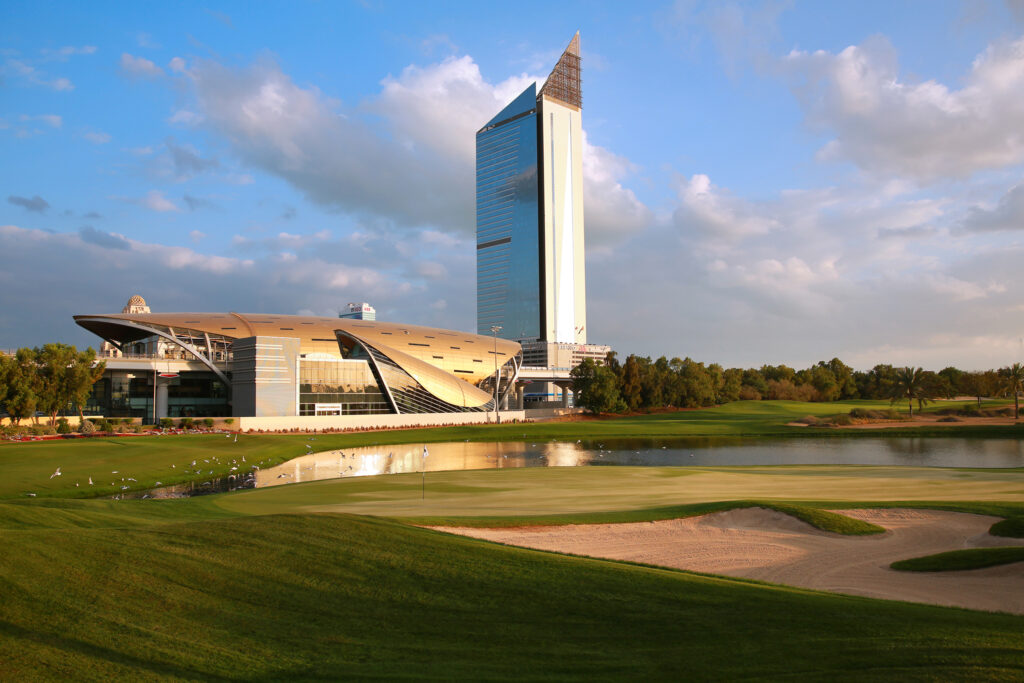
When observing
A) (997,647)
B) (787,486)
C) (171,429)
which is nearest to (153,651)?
(997,647)

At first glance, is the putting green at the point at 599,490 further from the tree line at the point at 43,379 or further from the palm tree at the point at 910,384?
the palm tree at the point at 910,384

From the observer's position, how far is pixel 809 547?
521 inches

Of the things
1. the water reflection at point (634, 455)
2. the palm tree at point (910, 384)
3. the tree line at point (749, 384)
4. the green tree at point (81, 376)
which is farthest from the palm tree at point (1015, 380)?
the green tree at point (81, 376)

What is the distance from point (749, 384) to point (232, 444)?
111m

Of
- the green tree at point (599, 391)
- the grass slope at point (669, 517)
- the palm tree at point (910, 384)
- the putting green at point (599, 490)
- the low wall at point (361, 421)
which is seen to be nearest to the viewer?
the grass slope at point (669, 517)

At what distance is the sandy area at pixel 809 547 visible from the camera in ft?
34.1

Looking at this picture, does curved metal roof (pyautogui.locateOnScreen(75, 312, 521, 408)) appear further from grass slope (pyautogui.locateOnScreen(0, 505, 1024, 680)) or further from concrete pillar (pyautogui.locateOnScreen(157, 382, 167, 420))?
grass slope (pyautogui.locateOnScreen(0, 505, 1024, 680))

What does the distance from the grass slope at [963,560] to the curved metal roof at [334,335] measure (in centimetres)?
6802

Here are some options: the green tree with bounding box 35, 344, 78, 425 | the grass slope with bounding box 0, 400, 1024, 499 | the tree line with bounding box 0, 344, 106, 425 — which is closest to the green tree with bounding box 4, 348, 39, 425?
the tree line with bounding box 0, 344, 106, 425

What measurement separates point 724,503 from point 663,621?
10.1 metres

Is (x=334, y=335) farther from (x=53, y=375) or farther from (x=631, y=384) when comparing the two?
(x=631, y=384)

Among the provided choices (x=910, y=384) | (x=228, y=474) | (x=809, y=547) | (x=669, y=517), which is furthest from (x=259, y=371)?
(x=910, y=384)

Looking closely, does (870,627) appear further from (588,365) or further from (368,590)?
(588,365)

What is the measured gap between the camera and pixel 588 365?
93000mm
